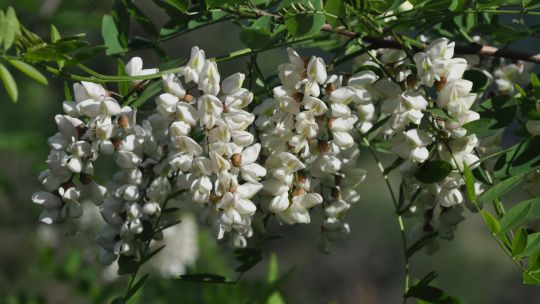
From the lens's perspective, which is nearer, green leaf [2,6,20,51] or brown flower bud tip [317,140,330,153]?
green leaf [2,6,20,51]

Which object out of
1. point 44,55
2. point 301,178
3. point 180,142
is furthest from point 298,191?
point 44,55

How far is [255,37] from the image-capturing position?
60 centimetres

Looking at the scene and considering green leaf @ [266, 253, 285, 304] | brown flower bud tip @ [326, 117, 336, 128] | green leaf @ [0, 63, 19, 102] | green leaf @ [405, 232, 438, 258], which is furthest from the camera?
green leaf @ [266, 253, 285, 304]

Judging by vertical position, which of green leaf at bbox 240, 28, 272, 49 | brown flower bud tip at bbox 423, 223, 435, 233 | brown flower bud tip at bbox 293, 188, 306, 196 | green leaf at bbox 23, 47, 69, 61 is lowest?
brown flower bud tip at bbox 423, 223, 435, 233

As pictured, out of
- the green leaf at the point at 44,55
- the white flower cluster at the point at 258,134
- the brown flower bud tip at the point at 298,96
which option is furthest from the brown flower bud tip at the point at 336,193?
the green leaf at the point at 44,55

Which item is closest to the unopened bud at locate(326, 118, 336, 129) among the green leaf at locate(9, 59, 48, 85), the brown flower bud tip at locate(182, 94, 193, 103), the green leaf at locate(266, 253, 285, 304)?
the brown flower bud tip at locate(182, 94, 193, 103)

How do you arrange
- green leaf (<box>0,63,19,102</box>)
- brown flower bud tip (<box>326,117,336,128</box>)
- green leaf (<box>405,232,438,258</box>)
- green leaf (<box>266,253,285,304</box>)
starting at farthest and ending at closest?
1. green leaf (<box>266,253,285,304</box>)
2. green leaf (<box>405,232,438,258</box>)
3. brown flower bud tip (<box>326,117,336,128</box>)
4. green leaf (<box>0,63,19,102</box>)

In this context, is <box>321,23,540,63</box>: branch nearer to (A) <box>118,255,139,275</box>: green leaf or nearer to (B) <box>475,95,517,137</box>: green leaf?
(B) <box>475,95,517,137</box>: green leaf

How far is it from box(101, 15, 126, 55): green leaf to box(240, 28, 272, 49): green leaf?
0.20 m

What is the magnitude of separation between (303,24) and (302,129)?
75 millimetres

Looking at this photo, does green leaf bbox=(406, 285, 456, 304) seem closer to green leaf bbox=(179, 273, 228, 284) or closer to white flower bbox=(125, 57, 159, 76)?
green leaf bbox=(179, 273, 228, 284)

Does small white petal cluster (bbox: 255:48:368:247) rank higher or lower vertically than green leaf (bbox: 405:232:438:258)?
higher

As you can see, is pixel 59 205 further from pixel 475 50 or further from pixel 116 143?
pixel 475 50

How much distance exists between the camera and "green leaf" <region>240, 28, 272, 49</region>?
0.59m
